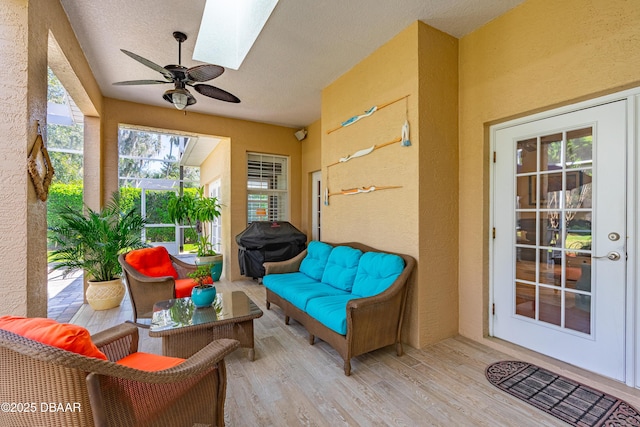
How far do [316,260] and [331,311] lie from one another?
4.25 feet

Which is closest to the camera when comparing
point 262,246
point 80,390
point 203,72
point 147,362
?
point 80,390

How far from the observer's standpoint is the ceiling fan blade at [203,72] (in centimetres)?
250

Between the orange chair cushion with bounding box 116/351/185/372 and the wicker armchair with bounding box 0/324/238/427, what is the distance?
0.33m

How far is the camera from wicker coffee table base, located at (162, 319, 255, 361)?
2219 mm

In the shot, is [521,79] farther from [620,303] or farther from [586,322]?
[586,322]

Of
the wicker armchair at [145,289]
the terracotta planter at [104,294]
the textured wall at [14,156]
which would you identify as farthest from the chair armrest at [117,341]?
the terracotta planter at [104,294]

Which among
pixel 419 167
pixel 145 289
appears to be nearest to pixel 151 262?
pixel 145 289

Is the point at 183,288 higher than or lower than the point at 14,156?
lower

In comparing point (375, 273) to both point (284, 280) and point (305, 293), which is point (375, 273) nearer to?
point (305, 293)

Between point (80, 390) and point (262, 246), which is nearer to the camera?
point (80, 390)

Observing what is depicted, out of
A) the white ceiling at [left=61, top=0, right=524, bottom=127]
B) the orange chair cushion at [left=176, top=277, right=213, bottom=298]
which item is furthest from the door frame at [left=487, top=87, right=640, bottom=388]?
the orange chair cushion at [left=176, top=277, right=213, bottom=298]

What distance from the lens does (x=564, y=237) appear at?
236 centimetres

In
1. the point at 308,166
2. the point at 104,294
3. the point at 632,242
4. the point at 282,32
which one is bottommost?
the point at 104,294

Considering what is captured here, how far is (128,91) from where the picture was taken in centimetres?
429
